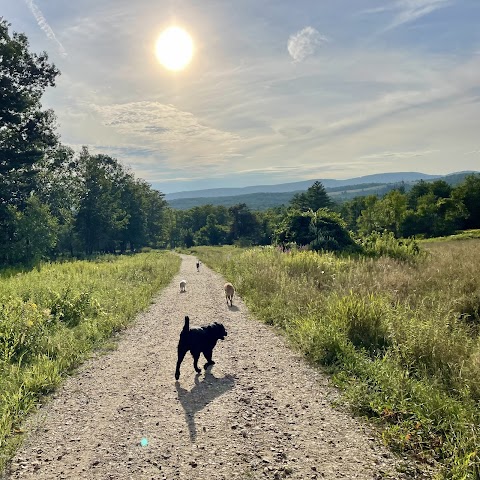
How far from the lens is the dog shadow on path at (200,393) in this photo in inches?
206

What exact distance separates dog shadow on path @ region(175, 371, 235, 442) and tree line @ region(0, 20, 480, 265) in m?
15.6

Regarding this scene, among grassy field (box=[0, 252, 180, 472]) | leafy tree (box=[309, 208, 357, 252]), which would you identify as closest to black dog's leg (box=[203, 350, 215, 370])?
grassy field (box=[0, 252, 180, 472])

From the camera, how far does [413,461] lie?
3.94 metres

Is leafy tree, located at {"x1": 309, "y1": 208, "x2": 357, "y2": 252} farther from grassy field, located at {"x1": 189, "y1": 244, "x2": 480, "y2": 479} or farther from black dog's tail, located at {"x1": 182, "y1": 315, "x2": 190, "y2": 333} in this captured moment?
black dog's tail, located at {"x1": 182, "y1": 315, "x2": 190, "y2": 333}

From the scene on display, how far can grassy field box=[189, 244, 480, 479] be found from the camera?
4.26m

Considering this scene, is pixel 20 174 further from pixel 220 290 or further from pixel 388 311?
pixel 388 311

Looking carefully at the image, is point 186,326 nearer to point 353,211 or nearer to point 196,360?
point 196,360

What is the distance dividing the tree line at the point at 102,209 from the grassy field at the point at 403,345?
9771mm

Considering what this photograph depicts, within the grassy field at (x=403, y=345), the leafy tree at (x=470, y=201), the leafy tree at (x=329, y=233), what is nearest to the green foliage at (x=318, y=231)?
the leafy tree at (x=329, y=233)

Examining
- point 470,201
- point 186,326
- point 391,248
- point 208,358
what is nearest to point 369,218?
point 470,201

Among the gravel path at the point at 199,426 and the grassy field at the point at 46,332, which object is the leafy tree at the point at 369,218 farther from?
the gravel path at the point at 199,426

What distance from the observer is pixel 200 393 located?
5906 mm

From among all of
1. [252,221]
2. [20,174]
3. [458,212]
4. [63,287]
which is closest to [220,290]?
[63,287]

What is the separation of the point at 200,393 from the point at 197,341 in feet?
3.24
